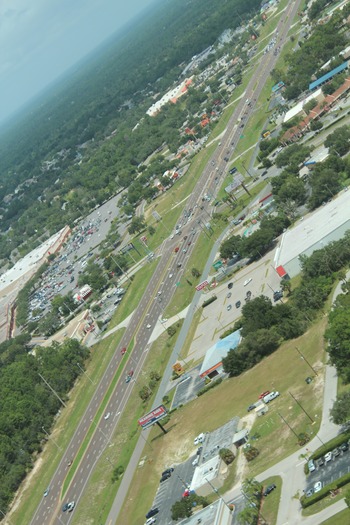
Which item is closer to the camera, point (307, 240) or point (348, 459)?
point (348, 459)

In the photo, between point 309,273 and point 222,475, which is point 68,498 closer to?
point 222,475

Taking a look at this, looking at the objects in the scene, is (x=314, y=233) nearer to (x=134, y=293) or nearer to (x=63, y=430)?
(x=63, y=430)

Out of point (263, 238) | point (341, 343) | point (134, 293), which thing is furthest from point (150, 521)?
point (134, 293)

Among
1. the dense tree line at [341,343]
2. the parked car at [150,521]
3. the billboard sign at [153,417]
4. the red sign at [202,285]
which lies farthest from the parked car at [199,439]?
the red sign at [202,285]

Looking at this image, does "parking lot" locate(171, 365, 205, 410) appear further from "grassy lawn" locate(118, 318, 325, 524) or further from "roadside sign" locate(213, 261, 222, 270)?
"roadside sign" locate(213, 261, 222, 270)

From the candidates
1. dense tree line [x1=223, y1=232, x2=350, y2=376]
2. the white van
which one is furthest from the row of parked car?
dense tree line [x1=223, y1=232, x2=350, y2=376]

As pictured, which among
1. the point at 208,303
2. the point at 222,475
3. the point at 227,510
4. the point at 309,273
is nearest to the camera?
the point at 227,510

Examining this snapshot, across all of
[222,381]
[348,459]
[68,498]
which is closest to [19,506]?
[68,498]
